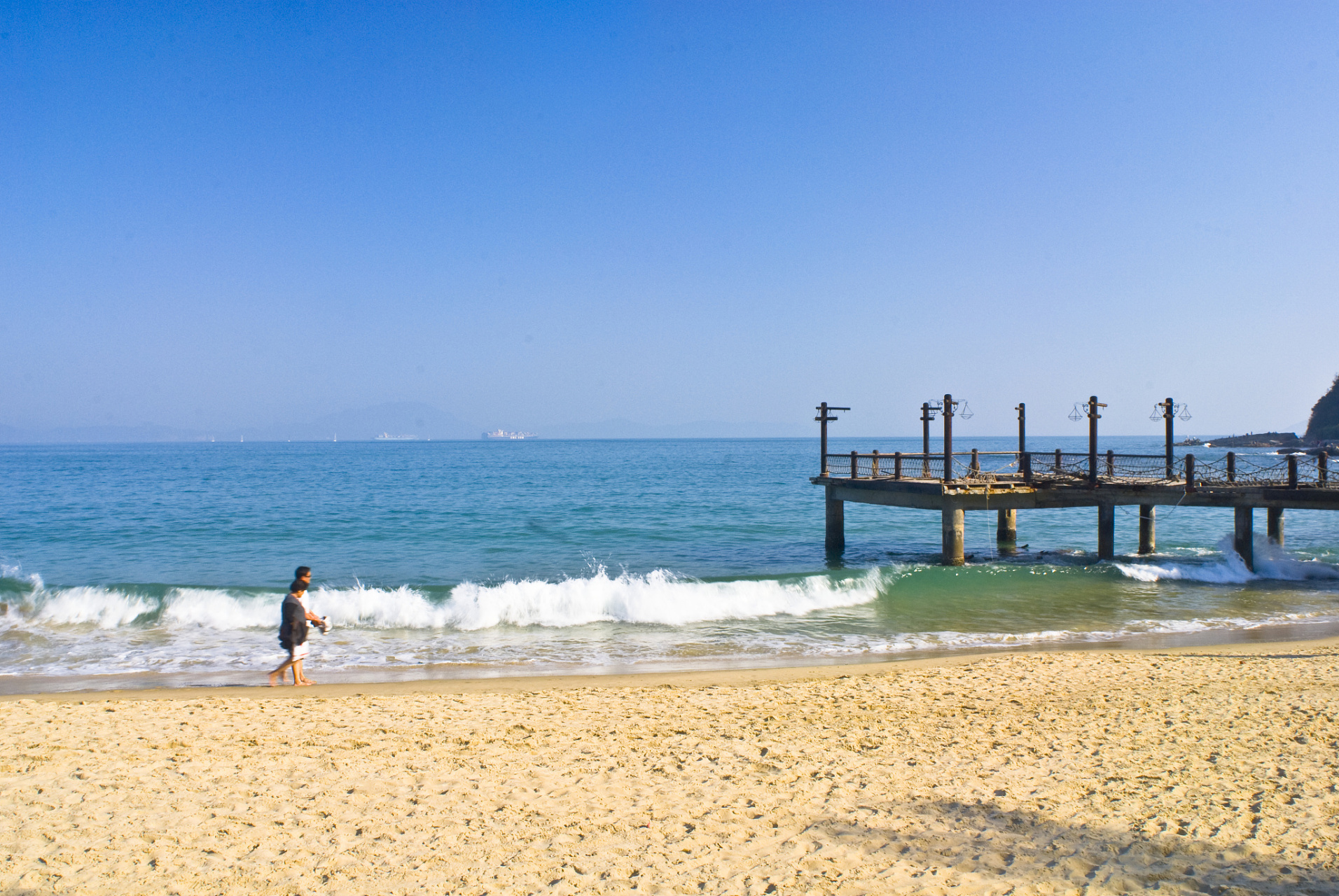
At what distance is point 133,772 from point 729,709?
5989 mm

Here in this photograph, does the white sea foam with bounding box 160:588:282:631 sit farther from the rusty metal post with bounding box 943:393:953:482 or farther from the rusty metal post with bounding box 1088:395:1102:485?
the rusty metal post with bounding box 1088:395:1102:485

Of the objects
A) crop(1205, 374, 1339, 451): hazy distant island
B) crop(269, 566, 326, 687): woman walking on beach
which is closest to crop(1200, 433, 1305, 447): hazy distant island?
crop(1205, 374, 1339, 451): hazy distant island

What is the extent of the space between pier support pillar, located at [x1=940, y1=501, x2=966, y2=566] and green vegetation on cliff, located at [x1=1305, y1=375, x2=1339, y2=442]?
96.6 m

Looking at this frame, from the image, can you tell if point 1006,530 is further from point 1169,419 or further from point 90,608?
point 90,608

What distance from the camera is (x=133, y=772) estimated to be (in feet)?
24.4

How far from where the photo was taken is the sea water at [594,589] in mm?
14539

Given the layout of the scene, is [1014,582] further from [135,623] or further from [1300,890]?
[135,623]

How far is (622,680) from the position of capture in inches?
476

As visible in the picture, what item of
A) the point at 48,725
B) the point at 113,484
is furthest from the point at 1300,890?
the point at 113,484

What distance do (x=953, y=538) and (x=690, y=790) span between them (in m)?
16.9

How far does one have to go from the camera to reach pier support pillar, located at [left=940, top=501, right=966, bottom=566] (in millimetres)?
22125

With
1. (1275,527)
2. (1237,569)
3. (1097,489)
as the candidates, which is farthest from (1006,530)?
(1275,527)

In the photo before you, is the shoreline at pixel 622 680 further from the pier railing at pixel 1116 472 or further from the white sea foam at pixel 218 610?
the pier railing at pixel 1116 472

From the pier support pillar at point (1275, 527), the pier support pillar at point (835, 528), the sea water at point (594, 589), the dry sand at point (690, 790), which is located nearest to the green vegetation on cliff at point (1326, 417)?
the sea water at point (594, 589)
